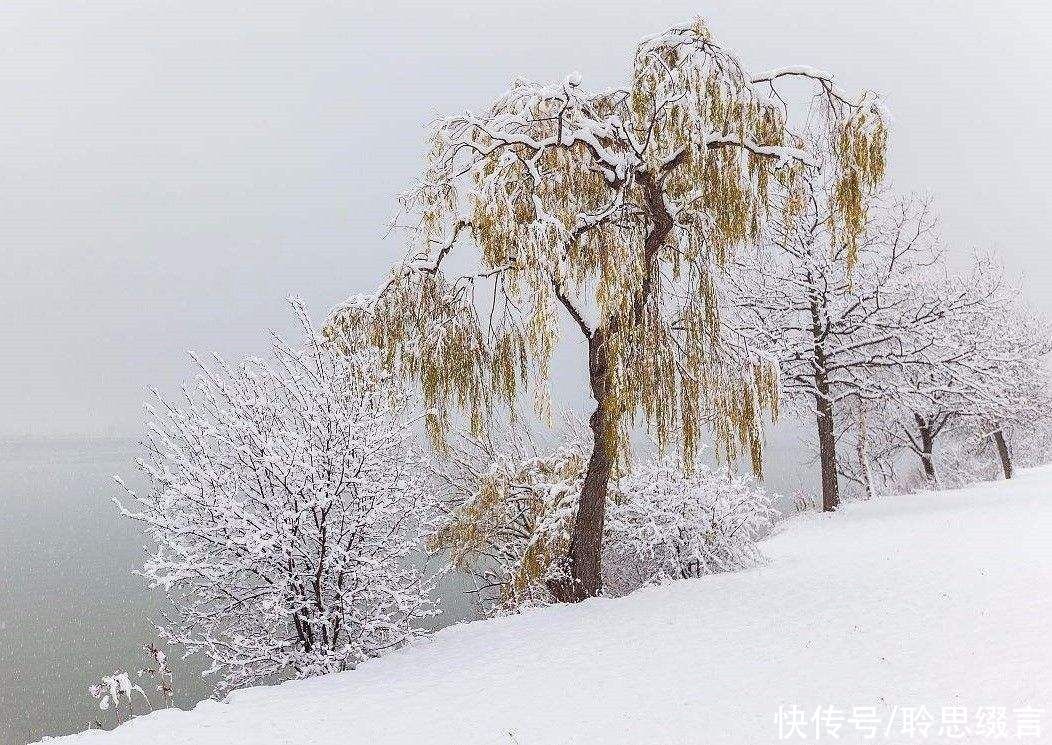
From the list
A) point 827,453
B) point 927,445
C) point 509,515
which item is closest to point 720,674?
point 509,515

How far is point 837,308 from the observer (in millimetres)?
15859

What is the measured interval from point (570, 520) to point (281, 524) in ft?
14.1

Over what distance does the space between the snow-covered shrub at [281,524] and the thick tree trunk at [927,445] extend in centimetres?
2074

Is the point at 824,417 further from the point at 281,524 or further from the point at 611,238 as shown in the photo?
the point at 281,524

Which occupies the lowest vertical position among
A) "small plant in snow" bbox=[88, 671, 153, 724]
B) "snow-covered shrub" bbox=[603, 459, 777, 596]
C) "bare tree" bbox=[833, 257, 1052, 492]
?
"small plant in snow" bbox=[88, 671, 153, 724]

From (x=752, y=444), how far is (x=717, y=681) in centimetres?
367

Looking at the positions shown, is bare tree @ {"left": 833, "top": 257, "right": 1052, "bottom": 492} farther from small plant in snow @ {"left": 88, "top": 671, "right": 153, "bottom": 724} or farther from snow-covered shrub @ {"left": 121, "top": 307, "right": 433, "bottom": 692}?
small plant in snow @ {"left": 88, "top": 671, "right": 153, "bottom": 724}

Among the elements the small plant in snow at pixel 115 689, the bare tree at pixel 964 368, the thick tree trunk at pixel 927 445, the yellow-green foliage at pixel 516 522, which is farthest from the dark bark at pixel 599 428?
the thick tree trunk at pixel 927 445

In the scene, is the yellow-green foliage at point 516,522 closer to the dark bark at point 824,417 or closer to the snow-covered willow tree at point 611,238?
the snow-covered willow tree at point 611,238

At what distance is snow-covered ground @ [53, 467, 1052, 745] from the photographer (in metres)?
3.99

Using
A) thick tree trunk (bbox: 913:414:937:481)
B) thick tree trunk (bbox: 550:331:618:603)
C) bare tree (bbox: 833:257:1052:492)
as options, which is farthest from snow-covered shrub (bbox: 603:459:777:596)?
thick tree trunk (bbox: 913:414:937:481)

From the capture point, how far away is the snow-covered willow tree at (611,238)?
7090 millimetres

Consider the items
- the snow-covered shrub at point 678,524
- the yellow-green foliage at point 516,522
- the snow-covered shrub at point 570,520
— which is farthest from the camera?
the snow-covered shrub at point 678,524

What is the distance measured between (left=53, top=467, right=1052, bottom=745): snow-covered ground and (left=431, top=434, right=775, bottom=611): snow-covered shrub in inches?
53.9
